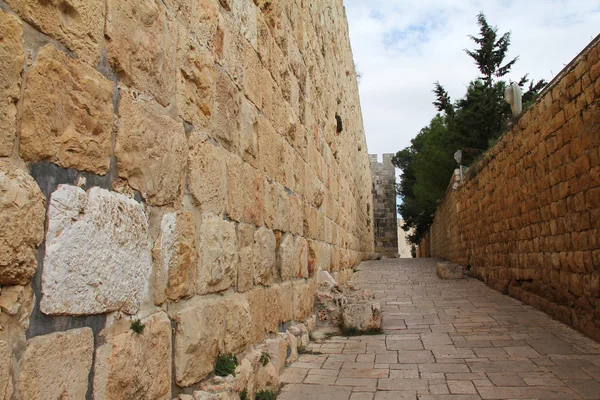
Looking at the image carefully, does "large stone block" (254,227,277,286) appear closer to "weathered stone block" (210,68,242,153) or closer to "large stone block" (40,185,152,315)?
"weathered stone block" (210,68,242,153)

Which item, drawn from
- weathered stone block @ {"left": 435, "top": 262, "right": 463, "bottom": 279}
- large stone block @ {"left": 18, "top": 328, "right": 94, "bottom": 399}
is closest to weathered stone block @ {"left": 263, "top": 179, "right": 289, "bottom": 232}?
large stone block @ {"left": 18, "top": 328, "right": 94, "bottom": 399}

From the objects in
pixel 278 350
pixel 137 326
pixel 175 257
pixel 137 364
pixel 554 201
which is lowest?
pixel 278 350

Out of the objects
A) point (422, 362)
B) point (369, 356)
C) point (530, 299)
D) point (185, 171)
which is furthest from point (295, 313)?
point (530, 299)

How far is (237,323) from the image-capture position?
8.29 ft

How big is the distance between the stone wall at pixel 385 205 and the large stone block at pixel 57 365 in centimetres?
2649

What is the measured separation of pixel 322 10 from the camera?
248 inches

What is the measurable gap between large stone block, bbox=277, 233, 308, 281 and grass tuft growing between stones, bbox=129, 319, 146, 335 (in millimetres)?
1846

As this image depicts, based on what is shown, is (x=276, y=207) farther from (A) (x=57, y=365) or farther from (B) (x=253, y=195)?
(A) (x=57, y=365)

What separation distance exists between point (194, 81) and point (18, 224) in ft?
3.93

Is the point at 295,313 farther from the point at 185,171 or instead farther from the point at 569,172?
the point at 569,172

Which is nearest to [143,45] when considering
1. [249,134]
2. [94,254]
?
[94,254]

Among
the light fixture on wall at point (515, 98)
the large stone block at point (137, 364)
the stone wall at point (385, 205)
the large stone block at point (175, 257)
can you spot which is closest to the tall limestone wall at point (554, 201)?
the light fixture on wall at point (515, 98)

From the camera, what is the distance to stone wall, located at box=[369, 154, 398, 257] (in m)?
28.1

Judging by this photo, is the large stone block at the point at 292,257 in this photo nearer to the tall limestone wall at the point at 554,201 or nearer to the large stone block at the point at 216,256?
the large stone block at the point at 216,256
